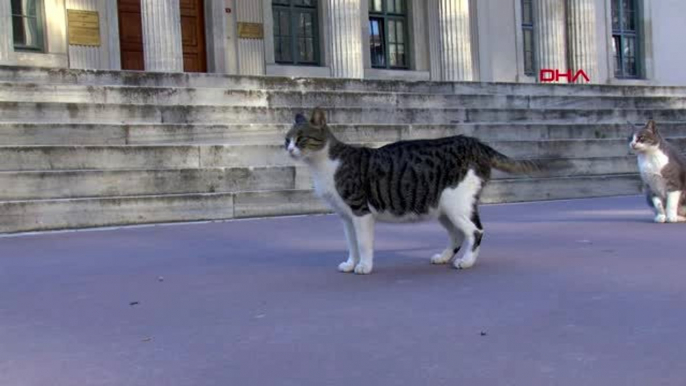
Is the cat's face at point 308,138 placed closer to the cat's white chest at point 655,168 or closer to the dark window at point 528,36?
the cat's white chest at point 655,168

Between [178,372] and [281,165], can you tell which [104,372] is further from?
[281,165]

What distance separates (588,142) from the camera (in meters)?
14.0

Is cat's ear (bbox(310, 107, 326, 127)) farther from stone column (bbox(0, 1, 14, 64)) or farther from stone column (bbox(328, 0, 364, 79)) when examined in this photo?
stone column (bbox(328, 0, 364, 79))

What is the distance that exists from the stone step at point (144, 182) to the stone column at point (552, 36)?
13720 millimetres

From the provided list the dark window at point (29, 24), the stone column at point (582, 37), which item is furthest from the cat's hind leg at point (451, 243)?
the stone column at point (582, 37)

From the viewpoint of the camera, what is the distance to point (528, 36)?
24953 mm

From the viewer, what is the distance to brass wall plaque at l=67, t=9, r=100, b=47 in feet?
57.4

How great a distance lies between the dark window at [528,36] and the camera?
24.8m

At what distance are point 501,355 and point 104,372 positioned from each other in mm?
1540

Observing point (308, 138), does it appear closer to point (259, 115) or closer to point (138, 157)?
point (138, 157)

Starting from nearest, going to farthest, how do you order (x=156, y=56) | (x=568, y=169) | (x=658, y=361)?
(x=658, y=361), (x=568, y=169), (x=156, y=56)

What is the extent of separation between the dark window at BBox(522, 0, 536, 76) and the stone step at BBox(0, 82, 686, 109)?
7074 mm

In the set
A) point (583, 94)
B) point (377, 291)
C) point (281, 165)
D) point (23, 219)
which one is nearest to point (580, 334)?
point (377, 291)

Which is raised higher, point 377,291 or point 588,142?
point 588,142
